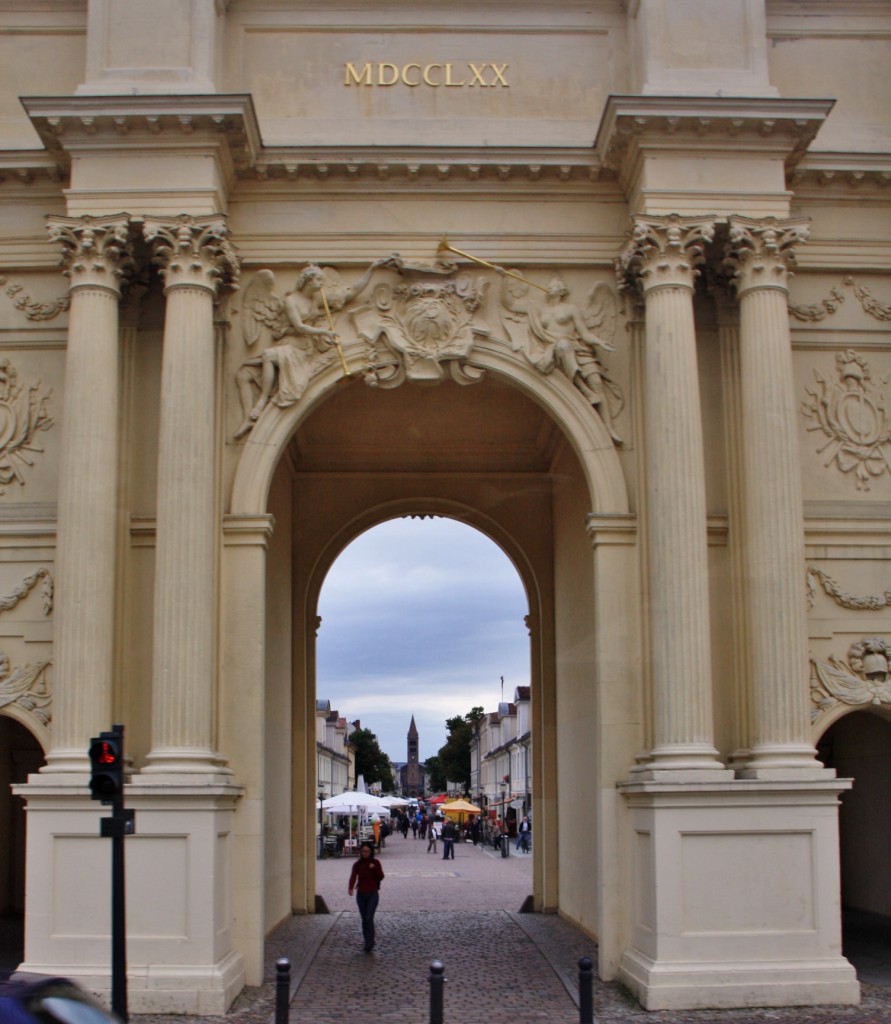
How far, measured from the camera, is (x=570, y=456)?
2323 cm

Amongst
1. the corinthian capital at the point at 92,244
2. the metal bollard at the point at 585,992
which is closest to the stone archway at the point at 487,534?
the corinthian capital at the point at 92,244

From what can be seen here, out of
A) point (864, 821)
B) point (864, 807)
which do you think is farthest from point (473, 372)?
point (864, 821)

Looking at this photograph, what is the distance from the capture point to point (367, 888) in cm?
2023

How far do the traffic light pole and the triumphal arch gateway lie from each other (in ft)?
12.2

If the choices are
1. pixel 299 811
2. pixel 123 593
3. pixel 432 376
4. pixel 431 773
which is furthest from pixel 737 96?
pixel 431 773

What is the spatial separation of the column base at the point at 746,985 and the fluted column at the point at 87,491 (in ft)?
22.6

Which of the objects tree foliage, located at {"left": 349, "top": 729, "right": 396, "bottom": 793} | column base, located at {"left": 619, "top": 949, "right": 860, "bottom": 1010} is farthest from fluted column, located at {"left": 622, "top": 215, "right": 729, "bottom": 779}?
tree foliage, located at {"left": 349, "top": 729, "right": 396, "bottom": 793}

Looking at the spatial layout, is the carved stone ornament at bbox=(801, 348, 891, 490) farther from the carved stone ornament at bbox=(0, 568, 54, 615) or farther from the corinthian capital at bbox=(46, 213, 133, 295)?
the carved stone ornament at bbox=(0, 568, 54, 615)

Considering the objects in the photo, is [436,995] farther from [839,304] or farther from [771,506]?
[839,304]

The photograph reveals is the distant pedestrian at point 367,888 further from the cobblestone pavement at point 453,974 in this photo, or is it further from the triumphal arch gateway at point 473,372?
the triumphal arch gateway at point 473,372

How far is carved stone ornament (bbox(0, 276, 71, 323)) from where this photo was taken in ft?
60.7

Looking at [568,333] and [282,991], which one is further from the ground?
[568,333]

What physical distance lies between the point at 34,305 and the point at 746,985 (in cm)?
1223

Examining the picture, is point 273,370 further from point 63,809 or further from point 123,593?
point 63,809
